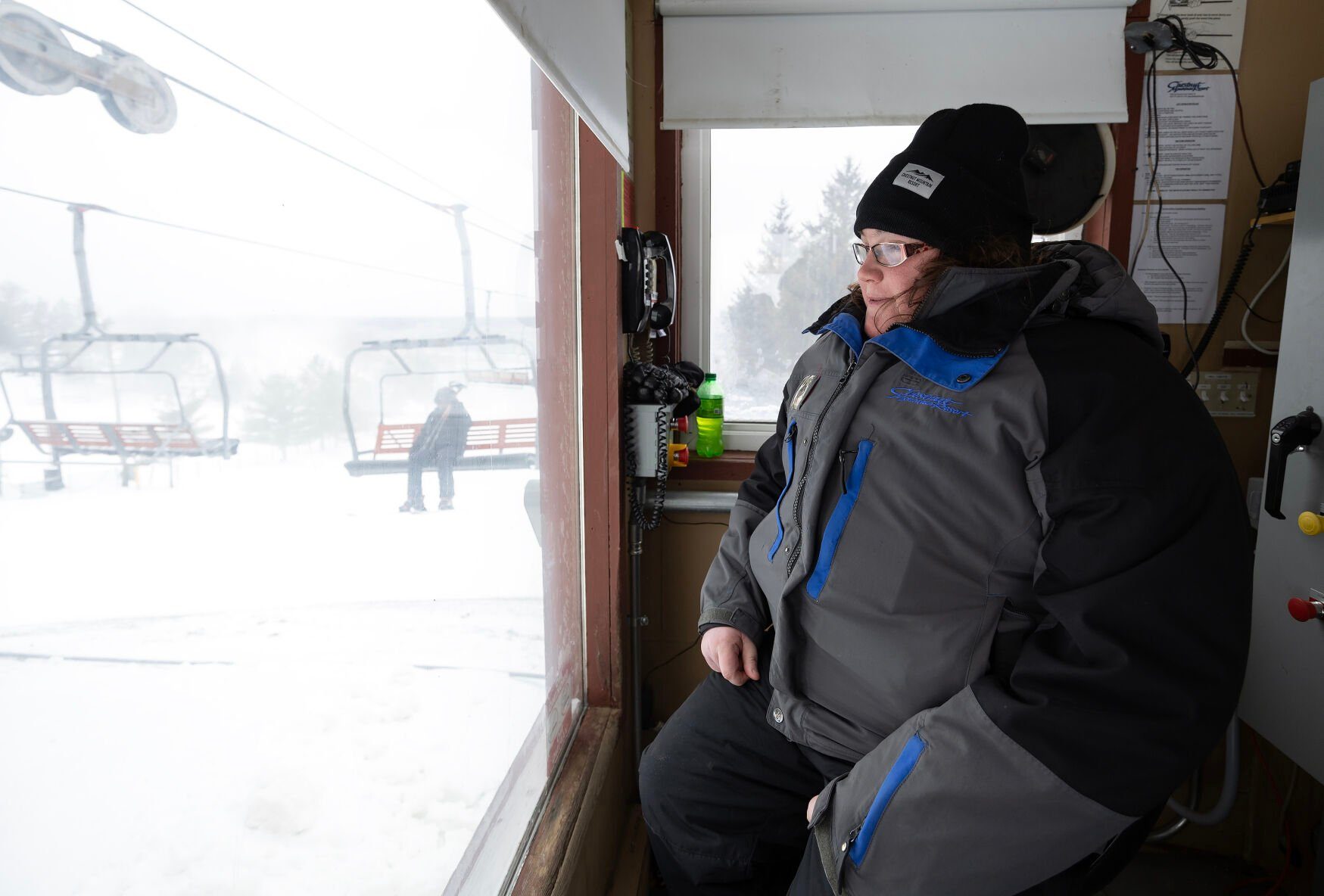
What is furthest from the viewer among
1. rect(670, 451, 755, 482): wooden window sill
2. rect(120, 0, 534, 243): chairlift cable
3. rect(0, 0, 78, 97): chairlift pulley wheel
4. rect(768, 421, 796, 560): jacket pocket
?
rect(670, 451, 755, 482): wooden window sill

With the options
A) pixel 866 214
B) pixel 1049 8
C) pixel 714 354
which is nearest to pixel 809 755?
pixel 866 214

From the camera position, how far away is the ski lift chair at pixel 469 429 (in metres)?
0.88

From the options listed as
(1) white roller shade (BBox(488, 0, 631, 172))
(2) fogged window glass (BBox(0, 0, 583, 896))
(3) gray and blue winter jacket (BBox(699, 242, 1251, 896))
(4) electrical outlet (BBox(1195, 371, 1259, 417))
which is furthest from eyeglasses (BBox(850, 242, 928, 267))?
(4) electrical outlet (BBox(1195, 371, 1259, 417))

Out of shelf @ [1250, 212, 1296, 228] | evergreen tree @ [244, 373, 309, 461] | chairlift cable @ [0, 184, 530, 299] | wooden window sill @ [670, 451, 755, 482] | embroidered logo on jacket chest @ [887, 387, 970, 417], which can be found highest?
shelf @ [1250, 212, 1296, 228]

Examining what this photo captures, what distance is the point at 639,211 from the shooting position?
7.39ft

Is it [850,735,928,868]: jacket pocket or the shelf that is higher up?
the shelf

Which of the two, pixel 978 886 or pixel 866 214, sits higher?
pixel 866 214

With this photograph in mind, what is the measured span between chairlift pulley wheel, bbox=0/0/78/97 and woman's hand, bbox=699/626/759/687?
120 cm

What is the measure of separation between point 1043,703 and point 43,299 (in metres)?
1.04

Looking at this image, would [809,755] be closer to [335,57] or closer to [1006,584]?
[1006,584]

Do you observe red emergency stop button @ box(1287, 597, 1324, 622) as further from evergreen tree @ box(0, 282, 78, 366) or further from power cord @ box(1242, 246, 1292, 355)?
evergreen tree @ box(0, 282, 78, 366)

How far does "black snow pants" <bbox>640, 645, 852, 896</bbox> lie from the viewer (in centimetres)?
133

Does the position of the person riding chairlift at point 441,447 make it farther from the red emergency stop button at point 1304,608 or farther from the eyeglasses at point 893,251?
the red emergency stop button at point 1304,608

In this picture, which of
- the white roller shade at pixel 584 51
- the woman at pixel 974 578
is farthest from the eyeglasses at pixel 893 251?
the white roller shade at pixel 584 51
